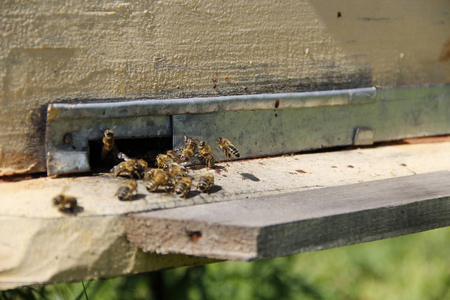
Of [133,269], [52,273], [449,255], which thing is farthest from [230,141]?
[449,255]

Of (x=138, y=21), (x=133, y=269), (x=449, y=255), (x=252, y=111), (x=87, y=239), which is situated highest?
(x=138, y=21)

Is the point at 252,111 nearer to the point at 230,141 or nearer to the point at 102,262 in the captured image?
the point at 230,141

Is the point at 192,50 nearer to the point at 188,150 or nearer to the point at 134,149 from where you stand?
the point at 188,150

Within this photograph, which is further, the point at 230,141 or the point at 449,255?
the point at 449,255

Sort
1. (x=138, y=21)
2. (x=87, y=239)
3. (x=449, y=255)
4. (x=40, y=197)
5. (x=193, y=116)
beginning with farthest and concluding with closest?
(x=449, y=255) → (x=193, y=116) → (x=138, y=21) → (x=40, y=197) → (x=87, y=239)

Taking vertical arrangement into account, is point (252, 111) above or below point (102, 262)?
above

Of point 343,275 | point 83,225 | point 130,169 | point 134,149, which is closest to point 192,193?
point 130,169
